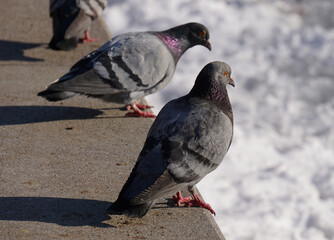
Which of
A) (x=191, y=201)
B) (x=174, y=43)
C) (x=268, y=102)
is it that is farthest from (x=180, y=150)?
(x=268, y=102)

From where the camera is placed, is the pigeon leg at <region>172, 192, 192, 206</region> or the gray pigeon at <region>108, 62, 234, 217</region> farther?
the pigeon leg at <region>172, 192, 192, 206</region>

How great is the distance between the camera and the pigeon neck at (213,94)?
4.34 meters

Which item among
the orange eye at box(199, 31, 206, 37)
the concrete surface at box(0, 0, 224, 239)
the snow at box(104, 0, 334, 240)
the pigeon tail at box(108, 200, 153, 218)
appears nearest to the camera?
the pigeon tail at box(108, 200, 153, 218)

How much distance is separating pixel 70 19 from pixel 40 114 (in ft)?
6.42

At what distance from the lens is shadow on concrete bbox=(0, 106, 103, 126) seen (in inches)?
226

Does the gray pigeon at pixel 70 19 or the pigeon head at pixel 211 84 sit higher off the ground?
the pigeon head at pixel 211 84

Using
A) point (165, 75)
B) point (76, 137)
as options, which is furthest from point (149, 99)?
point (76, 137)

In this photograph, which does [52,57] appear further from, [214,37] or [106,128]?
[214,37]

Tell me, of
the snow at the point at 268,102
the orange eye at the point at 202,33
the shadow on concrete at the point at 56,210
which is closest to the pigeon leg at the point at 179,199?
the shadow on concrete at the point at 56,210

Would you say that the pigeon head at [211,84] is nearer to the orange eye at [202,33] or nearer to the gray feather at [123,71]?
the gray feather at [123,71]

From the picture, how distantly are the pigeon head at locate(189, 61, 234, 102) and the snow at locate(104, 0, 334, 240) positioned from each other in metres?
1.82

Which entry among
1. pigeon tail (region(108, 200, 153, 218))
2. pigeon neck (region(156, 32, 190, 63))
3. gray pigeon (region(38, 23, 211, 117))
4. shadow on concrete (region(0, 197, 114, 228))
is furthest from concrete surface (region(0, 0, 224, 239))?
pigeon neck (region(156, 32, 190, 63))

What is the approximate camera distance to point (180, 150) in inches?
153

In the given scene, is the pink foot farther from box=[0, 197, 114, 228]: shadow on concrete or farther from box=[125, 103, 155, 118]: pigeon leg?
box=[125, 103, 155, 118]: pigeon leg
